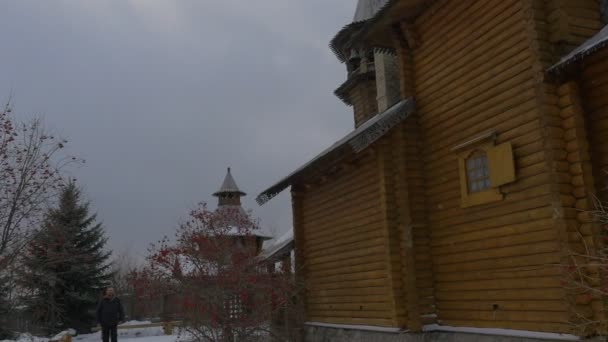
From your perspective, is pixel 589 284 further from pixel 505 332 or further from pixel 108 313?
pixel 108 313

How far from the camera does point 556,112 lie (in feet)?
22.4

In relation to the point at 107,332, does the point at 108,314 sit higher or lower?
higher

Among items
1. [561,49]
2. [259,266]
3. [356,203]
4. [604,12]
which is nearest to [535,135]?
[561,49]

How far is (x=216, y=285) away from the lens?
11680 mm

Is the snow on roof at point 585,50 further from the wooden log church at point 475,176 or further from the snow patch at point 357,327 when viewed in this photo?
the snow patch at point 357,327

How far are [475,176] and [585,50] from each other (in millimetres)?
2626

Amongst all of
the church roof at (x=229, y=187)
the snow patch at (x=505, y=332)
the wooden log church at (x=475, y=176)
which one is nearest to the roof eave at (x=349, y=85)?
the wooden log church at (x=475, y=176)

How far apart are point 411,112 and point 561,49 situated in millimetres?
3029

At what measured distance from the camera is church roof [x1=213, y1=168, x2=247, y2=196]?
3572cm

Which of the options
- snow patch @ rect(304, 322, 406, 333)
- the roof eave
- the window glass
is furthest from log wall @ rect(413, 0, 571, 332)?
the roof eave

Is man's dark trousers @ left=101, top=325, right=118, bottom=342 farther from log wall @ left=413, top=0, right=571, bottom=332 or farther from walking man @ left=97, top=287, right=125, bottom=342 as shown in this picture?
log wall @ left=413, top=0, right=571, bottom=332

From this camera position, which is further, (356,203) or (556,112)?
(356,203)

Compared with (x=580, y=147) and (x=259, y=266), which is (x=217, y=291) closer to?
(x=259, y=266)

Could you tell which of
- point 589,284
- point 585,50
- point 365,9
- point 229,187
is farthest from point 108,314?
point 229,187
